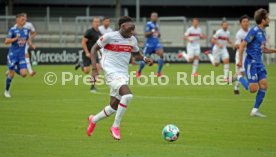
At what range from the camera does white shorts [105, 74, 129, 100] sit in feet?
44.8

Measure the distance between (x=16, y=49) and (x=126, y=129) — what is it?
9281 mm

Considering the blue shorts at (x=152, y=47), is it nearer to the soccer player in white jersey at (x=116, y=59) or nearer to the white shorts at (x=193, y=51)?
the white shorts at (x=193, y=51)

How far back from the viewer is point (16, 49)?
23391mm

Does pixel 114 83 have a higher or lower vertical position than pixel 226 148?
higher

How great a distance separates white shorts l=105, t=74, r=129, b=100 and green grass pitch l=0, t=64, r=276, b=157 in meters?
0.83

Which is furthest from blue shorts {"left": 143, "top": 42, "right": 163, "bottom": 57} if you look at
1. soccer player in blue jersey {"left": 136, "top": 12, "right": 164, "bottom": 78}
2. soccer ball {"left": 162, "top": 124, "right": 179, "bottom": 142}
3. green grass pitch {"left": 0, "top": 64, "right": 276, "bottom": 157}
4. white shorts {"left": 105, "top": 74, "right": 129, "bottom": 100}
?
soccer ball {"left": 162, "top": 124, "right": 179, "bottom": 142}

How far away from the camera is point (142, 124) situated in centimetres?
1588

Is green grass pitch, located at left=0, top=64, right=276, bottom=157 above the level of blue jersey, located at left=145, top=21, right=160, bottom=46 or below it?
below

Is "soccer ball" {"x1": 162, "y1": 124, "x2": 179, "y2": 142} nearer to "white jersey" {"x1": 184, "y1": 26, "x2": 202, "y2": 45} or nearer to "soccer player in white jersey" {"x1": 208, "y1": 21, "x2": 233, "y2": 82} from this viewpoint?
"soccer player in white jersey" {"x1": 208, "y1": 21, "x2": 233, "y2": 82}

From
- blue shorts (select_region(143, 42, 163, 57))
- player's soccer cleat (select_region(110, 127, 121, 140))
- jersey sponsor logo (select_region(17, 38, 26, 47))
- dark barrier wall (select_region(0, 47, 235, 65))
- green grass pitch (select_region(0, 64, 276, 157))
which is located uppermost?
jersey sponsor logo (select_region(17, 38, 26, 47))

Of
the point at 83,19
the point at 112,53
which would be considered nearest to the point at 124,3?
the point at 83,19

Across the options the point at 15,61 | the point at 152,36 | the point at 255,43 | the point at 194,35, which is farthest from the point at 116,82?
the point at 194,35

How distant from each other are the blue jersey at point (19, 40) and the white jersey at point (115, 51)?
9589 millimetres

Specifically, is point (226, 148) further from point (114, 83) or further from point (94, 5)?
point (94, 5)
